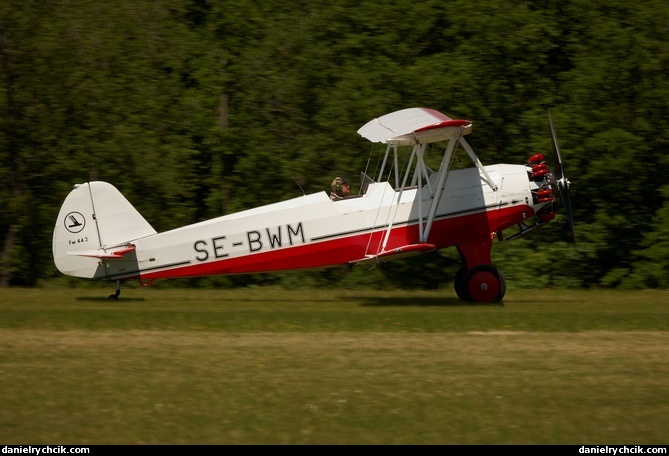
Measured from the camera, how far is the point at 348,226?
1420 centimetres

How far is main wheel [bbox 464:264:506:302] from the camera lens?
1416 centimetres

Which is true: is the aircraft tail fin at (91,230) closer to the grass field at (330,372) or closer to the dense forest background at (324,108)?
the grass field at (330,372)

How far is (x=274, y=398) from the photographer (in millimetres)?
8383

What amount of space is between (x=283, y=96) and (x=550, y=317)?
8.92 m

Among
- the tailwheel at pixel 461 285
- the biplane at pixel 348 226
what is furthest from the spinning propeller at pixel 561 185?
the tailwheel at pixel 461 285

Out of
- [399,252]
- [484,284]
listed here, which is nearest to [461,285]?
[484,284]

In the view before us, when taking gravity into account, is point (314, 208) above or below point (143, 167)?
below

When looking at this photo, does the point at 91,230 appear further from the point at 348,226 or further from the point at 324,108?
the point at 324,108

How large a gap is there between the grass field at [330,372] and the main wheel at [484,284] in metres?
0.45

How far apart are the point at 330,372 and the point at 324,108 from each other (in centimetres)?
1025
